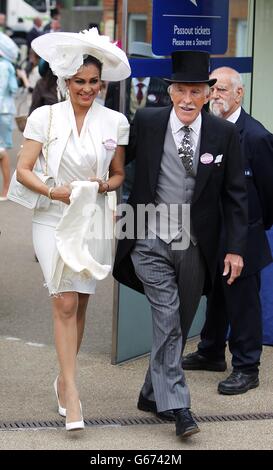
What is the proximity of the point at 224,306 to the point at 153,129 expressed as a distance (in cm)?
161

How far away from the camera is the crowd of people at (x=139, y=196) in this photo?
5266 millimetres

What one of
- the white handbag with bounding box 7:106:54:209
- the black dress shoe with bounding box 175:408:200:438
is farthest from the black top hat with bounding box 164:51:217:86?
the black dress shoe with bounding box 175:408:200:438

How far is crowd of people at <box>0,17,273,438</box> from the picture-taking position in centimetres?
527

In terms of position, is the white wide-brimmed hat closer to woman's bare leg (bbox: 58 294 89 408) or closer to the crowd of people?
the crowd of people

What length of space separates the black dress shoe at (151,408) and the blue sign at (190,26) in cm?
214

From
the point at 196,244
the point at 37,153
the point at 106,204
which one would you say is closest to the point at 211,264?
the point at 196,244

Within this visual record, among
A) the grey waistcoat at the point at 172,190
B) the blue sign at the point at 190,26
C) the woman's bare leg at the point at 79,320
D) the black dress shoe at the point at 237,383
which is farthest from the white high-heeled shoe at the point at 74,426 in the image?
the blue sign at the point at 190,26

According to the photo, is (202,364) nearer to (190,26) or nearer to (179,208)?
(179,208)

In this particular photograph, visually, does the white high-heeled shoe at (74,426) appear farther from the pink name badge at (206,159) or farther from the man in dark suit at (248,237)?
the pink name badge at (206,159)

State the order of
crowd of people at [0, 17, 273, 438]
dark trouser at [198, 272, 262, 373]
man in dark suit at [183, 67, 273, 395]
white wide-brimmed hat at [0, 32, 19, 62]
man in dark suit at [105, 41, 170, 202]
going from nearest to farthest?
crowd of people at [0, 17, 273, 438], man in dark suit at [183, 67, 273, 395], dark trouser at [198, 272, 262, 373], man in dark suit at [105, 41, 170, 202], white wide-brimmed hat at [0, 32, 19, 62]

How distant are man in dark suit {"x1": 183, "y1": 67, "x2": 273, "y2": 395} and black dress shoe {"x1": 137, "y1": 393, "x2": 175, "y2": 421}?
60 centimetres
